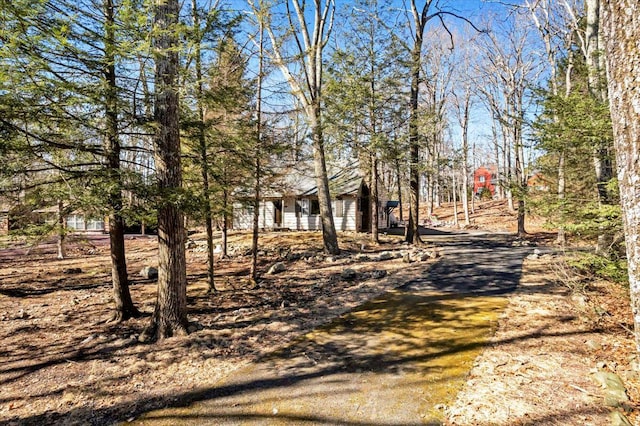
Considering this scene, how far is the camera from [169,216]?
5.28 metres

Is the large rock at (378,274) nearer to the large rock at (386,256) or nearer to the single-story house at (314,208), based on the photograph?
the large rock at (386,256)

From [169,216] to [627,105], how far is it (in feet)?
18.4

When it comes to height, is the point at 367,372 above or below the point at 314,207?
below

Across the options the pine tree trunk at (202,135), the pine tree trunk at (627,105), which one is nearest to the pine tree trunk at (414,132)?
the pine tree trunk at (202,135)

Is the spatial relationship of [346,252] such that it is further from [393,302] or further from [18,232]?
[18,232]

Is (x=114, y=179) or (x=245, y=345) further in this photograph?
(x=245, y=345)

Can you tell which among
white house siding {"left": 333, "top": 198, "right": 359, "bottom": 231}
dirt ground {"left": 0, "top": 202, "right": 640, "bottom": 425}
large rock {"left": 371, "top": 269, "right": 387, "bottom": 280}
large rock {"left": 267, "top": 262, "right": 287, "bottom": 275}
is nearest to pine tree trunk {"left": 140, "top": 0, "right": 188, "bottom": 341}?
dirt ground {"left": 0, "top": 202, "right": 640, "bottom": 425}

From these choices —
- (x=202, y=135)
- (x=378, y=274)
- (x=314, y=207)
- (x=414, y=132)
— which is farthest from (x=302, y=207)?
(x=202, y=135)

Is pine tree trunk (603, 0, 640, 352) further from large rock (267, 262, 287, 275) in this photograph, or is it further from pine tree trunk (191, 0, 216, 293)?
large rock (267, 262, 287, 275)

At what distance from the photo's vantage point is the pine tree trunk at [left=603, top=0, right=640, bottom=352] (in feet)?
7.07

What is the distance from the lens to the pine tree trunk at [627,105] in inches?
84.9

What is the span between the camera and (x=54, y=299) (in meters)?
8.04

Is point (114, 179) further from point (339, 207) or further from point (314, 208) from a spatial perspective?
point (314, 208)

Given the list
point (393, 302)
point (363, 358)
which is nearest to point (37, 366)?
point (363, 358)
